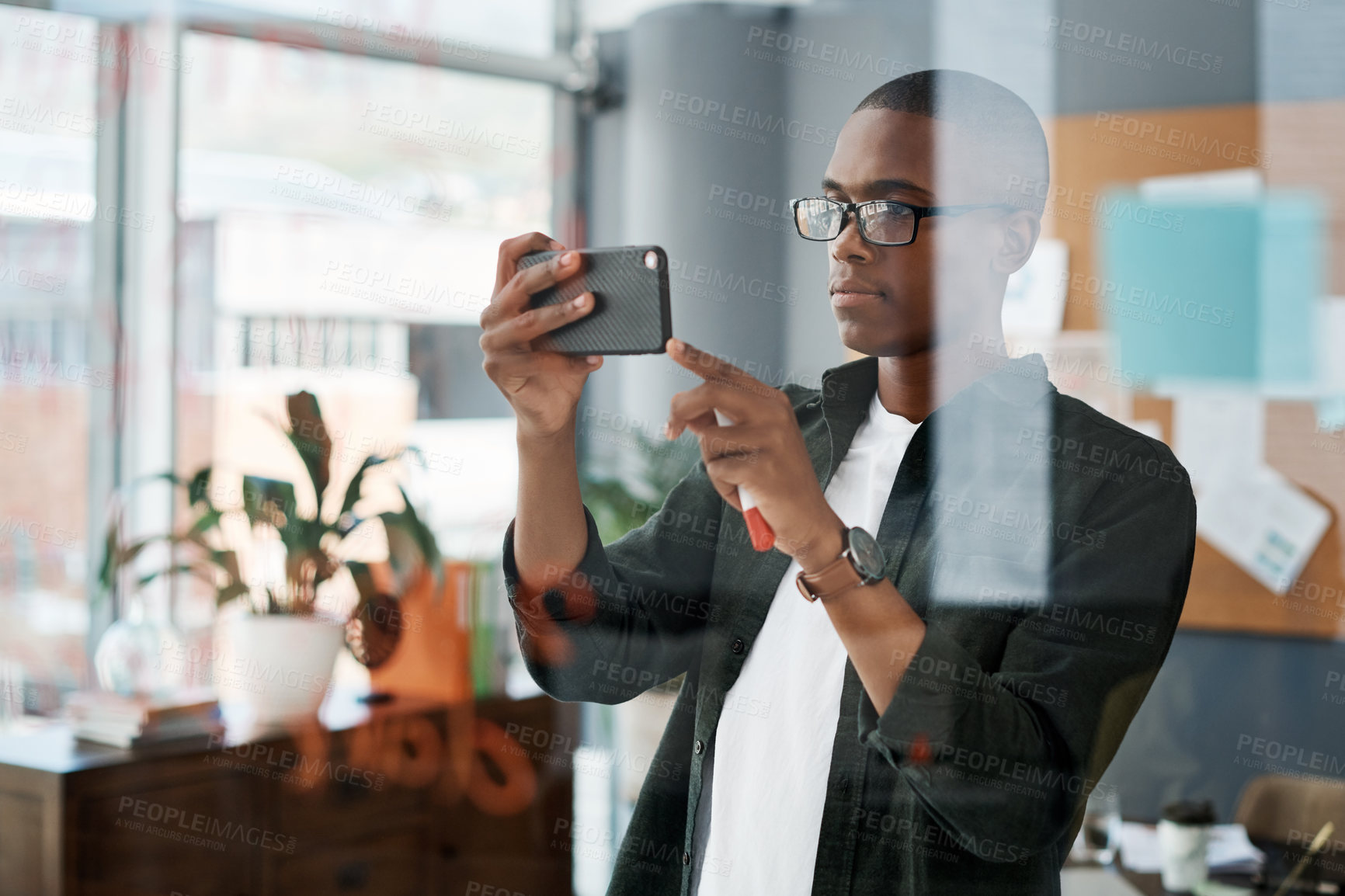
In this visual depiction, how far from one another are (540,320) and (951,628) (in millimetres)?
279

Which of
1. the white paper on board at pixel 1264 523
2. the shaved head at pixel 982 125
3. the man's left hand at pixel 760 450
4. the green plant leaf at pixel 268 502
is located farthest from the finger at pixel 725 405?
the white paper on board at pixel 1264 523

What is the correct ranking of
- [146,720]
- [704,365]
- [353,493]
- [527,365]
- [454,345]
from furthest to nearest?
1. [454,345]
2. [353,493]
3. [146,720]
4. [527,365]
5. [704,365]

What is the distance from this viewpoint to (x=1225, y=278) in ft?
4.58

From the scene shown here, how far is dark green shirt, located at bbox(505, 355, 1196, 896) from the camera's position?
0.59 meters

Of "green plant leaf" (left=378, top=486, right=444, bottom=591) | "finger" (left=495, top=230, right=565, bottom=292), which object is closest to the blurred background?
"green plant leaf" (left=378, top=486, right=444, bottom=591)

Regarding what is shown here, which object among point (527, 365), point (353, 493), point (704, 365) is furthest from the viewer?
point (353, 493)

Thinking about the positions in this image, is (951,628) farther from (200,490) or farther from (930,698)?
(200,490)

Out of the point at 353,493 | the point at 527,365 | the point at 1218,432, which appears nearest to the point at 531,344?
the point at 527,365

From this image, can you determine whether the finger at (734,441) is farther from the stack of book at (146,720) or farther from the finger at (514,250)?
the stack of book at (146,720)

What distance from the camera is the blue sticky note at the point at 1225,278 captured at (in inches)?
53.5

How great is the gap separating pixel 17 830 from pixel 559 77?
120 centimetres

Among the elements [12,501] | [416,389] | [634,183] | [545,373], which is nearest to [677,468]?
[634,183]

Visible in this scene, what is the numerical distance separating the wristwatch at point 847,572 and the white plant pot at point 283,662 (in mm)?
1020

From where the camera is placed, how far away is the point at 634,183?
5.17 feet
